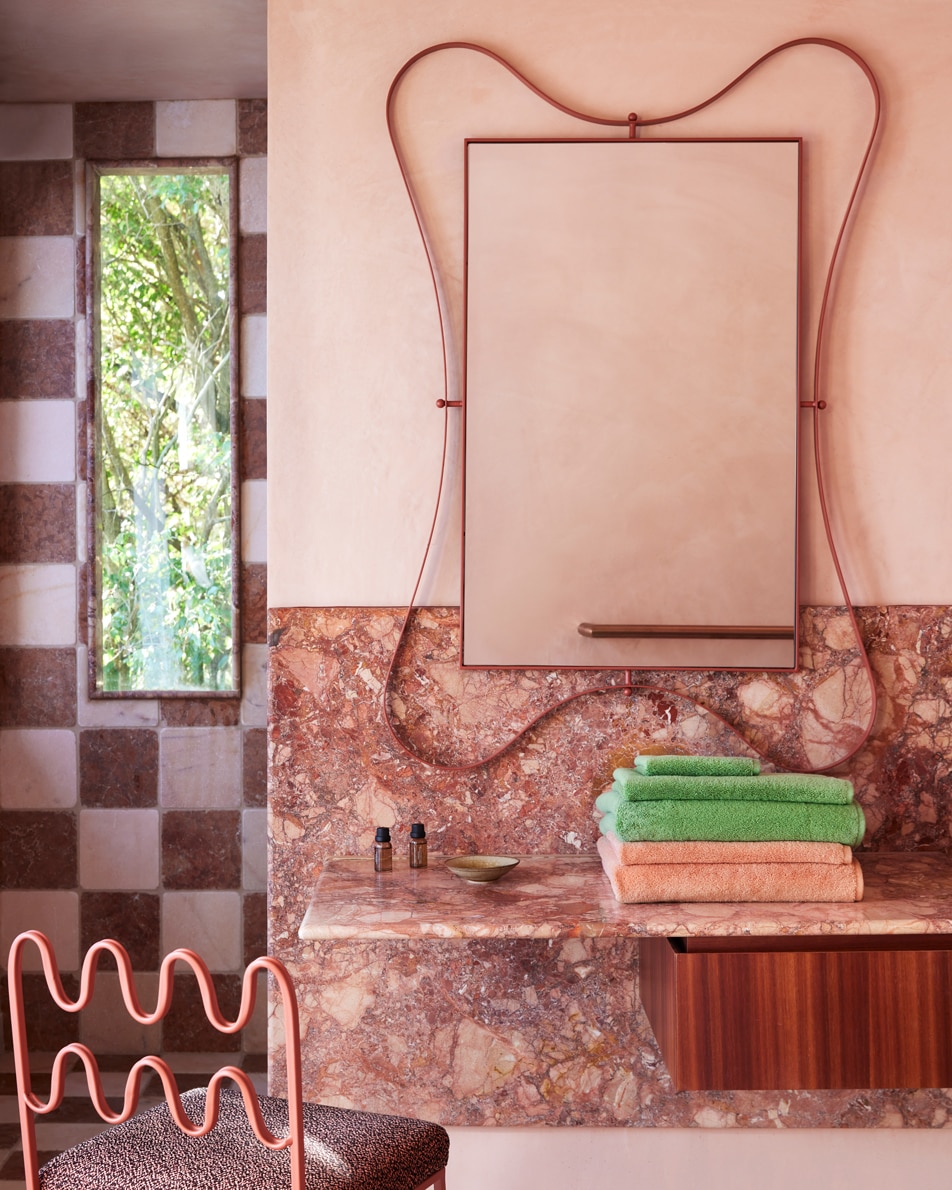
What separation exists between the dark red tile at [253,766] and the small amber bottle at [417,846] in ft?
3.34

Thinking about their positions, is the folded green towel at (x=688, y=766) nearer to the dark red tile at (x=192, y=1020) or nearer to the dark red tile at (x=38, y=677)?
the dark red tile at (x=192, y=1020)

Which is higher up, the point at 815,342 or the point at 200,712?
the point at 815,342

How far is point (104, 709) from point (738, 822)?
67.7 inches

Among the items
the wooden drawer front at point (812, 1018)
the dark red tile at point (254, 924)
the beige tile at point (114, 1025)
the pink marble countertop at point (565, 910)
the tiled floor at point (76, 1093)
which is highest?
the pink marble countertop at point (565, 910)

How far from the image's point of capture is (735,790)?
1657 mm

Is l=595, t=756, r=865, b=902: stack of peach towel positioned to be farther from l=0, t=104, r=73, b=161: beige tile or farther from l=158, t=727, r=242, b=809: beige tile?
l=0, t=104, r=73, b=161: beige tile

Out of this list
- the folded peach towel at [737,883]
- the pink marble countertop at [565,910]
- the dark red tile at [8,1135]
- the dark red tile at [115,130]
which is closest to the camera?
the pink marble countertop at [565,910]

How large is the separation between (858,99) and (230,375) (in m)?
1.55

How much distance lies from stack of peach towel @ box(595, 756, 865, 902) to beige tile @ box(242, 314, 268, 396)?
155cm

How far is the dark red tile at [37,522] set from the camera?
2.73 m

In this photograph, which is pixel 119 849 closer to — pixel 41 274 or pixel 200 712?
pixel 200 712

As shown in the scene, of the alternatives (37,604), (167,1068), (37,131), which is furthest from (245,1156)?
(37,131)

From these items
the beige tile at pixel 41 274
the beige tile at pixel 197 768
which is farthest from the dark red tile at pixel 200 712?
the beige tile at pixel 41 274

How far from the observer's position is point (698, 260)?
1.88 m
